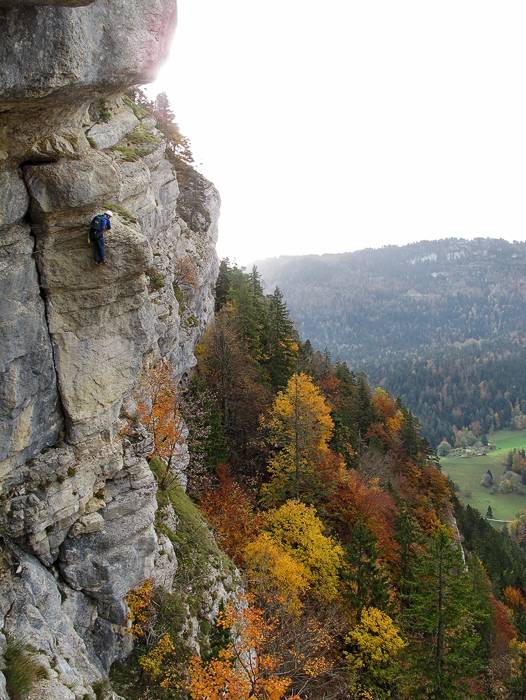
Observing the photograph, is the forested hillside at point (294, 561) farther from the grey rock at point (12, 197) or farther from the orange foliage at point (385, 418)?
the grey rock at point (12, 197)

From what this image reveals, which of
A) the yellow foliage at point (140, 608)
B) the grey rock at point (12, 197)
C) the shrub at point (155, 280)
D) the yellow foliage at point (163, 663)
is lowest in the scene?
the yellow foliage at point (163, 663)

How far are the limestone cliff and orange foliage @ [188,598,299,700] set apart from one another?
3157 millimetres

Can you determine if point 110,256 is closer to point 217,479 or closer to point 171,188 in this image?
point 171,188

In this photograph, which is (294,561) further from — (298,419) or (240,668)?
(298,419)

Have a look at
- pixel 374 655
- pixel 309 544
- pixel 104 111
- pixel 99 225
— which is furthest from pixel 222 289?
pixel 99 225

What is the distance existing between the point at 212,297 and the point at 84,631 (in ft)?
109

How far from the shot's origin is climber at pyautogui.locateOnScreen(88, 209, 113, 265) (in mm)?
13250

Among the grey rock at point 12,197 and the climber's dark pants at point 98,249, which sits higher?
the grey rock at point 12,197

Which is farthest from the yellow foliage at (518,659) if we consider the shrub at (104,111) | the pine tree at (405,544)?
the shrub at (104,111)

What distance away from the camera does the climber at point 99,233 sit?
13.2 metres

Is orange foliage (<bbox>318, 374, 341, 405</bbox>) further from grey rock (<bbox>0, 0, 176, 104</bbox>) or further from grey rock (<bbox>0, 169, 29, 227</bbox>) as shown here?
grey rock (<bbox>0, 0, 176, 104</bbox>)

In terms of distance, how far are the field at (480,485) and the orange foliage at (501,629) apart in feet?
316

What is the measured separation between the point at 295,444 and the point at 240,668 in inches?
659

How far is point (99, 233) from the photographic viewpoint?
13.4 metres
